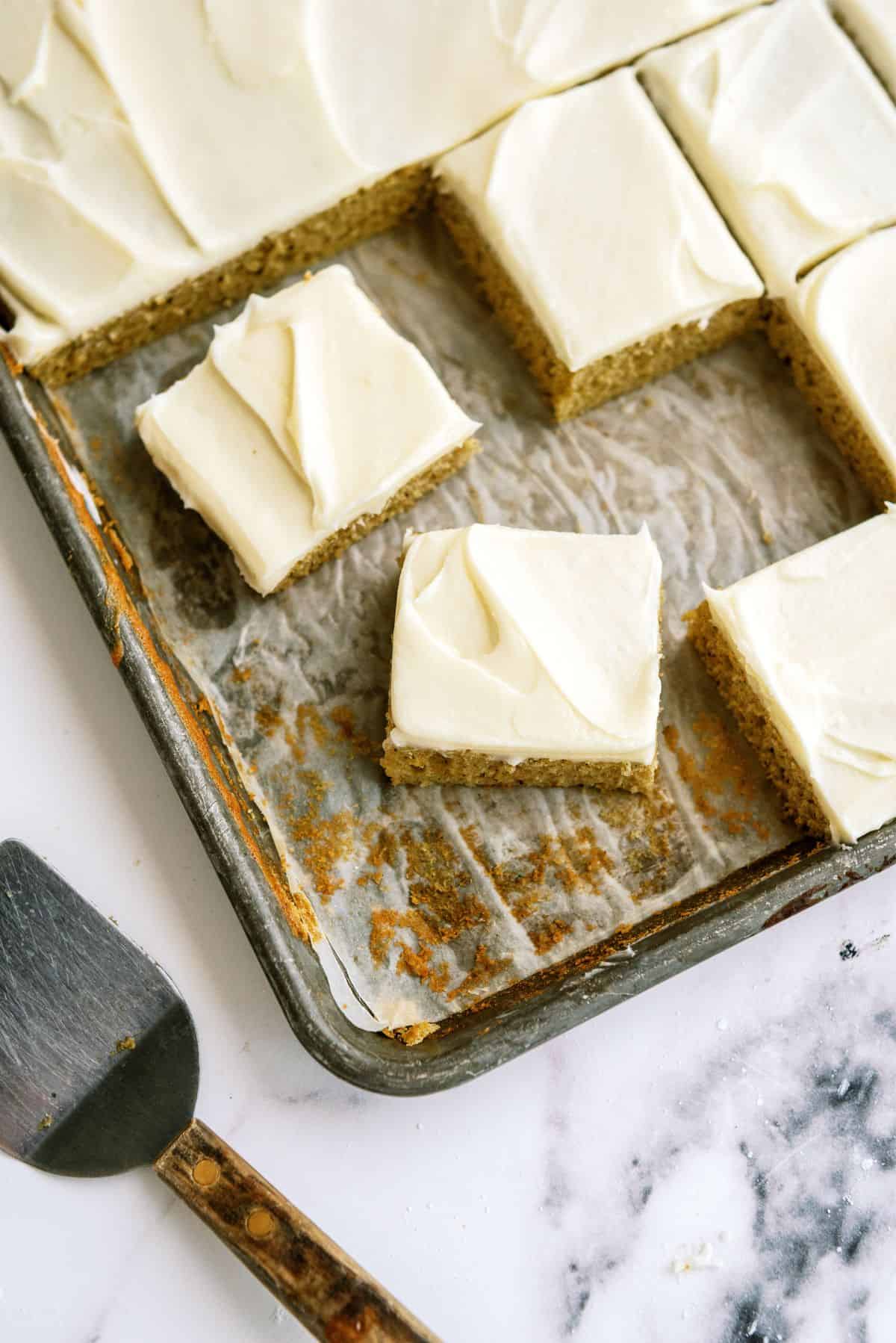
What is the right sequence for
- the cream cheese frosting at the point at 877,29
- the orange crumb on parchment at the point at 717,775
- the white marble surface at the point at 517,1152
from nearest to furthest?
the white marble surface at the point at 517,1152 → the orange crumb on parchment at the point at 717,775 → the cream cheese frosting at the point at 877,29

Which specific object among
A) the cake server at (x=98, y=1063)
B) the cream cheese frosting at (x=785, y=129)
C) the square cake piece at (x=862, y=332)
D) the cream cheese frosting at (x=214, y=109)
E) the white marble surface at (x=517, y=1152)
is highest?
the cream cheese frosting at (x=214, y=109)

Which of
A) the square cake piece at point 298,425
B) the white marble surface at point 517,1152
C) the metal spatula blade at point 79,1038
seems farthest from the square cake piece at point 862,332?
the metal spatula blade at point 79,1038

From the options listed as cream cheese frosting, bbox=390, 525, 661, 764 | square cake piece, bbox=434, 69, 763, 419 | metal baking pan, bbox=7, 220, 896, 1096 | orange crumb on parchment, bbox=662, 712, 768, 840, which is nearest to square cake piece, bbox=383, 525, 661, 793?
cream cheese frosting, bbox=390, 525, 661, 764

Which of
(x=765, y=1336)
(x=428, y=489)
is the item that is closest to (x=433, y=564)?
(x=428, y=489)

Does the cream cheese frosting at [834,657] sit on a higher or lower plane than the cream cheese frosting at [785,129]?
lower

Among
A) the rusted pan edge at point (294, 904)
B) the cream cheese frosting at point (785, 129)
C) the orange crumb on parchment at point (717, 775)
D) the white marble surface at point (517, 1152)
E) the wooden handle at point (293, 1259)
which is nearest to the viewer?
the wooden handle at point (293, 1259)

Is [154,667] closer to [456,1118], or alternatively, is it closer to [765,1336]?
[456,1118]

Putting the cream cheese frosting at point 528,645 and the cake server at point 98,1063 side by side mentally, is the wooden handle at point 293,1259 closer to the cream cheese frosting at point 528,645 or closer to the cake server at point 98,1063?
the cake server at point 98,1063
